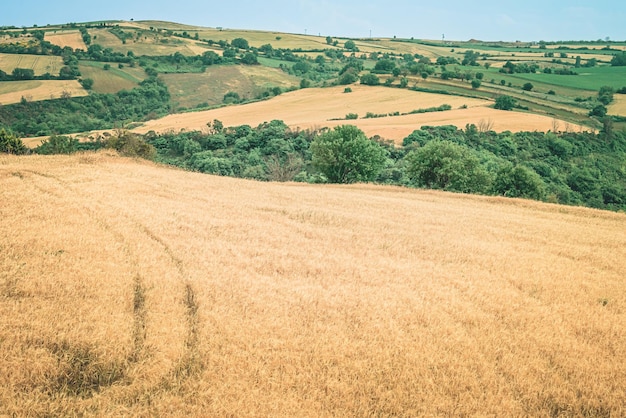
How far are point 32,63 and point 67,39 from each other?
4579cm

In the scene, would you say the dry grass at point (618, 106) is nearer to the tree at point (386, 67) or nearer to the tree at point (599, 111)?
the tree at point (599, 111)

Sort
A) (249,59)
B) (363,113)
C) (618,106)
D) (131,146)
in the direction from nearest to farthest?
(131,146) < (618,106) < (363,113) < (249,59)

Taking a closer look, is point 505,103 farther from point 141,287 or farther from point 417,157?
point 141,287

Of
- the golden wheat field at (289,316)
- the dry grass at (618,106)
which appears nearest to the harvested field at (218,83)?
the dry grass at (618,106)

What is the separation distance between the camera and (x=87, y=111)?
11988cm

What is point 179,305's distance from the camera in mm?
11352

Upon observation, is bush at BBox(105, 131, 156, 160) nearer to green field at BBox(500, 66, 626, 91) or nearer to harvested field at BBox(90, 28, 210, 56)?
green field at BBox(500, 66, 626, 91)

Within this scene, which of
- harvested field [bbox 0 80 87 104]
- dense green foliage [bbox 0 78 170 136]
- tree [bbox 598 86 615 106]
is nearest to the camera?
dense green foliage [bbox 0 78 170 136]

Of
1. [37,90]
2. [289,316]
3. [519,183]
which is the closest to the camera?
[289,316]

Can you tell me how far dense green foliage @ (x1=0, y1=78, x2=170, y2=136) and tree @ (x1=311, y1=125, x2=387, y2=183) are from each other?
7860cm

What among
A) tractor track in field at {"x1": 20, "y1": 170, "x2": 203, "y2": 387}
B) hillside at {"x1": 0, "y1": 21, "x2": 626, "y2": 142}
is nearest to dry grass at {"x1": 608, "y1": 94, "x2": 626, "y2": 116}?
hillside at {"x1": 0, "y1": 21, "x2": 626, "y2": 142}

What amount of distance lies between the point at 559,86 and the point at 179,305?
142023mm

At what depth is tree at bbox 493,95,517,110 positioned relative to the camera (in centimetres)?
10194

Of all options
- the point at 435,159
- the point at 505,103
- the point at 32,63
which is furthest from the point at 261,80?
the point at 435,159
